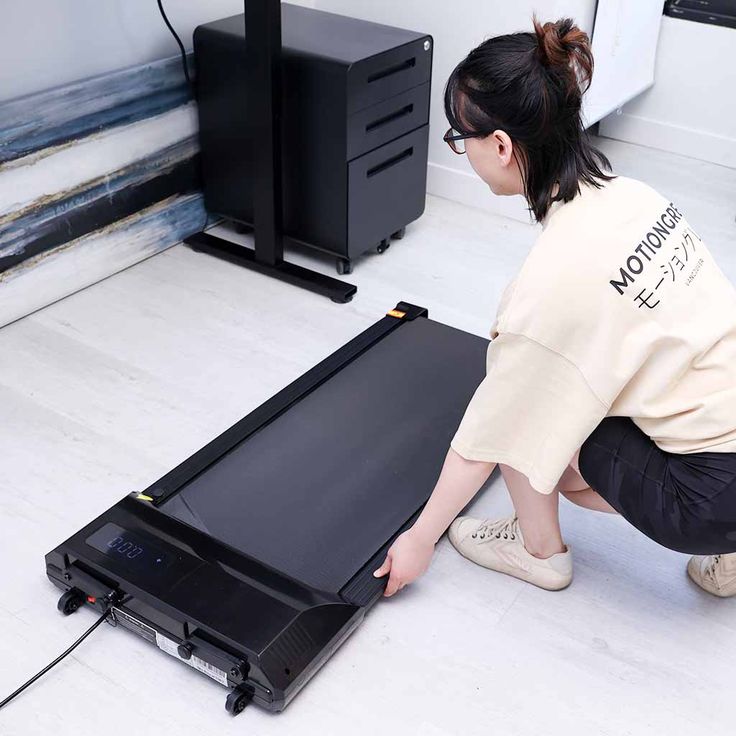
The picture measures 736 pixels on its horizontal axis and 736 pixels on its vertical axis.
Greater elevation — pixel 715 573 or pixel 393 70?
pixel 393 70

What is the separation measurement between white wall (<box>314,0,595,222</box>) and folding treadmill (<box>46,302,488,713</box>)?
3.00 feet

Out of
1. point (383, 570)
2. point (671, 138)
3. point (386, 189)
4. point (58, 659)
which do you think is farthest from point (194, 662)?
point (671, 138)

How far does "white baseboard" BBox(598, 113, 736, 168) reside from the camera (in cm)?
321

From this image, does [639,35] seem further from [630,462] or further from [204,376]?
[630,462]

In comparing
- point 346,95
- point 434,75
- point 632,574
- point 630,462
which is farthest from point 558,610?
point 434,75

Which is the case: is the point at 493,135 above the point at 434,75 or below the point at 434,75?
above

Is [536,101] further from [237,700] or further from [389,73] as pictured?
[389,73]

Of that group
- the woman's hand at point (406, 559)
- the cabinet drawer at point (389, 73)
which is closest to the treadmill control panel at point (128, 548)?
the woman's hand at point (406, 559)

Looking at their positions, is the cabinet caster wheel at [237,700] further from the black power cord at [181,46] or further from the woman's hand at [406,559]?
the black power cord at [181,46]

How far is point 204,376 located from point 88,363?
256 millimetres

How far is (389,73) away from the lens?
2.40 metres

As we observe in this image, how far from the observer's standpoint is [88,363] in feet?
7.02

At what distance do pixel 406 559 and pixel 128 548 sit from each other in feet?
1.41

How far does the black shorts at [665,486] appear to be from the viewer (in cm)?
133
